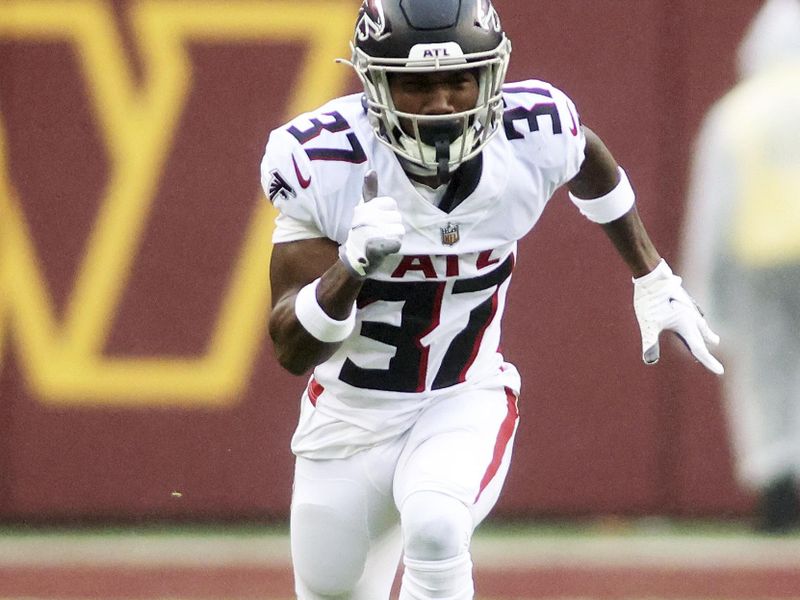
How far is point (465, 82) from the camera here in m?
3.08

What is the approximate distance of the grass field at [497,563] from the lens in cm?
455

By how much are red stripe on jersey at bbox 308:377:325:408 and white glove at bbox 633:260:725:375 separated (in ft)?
2.15

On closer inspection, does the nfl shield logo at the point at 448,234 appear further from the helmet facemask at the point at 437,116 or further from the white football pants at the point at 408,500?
the white football pants at the point at 408,500

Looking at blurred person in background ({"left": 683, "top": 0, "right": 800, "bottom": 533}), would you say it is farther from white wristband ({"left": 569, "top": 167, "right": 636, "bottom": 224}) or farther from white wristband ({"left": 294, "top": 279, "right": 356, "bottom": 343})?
white wristband ({"left": 294, "top": 279, "right": 356, "bottom": 343})

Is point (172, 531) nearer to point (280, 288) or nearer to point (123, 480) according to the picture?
point (123, 480)

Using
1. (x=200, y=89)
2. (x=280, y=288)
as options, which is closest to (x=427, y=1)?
(x=280, y=288)

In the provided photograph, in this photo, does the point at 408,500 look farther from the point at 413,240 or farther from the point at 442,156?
the point at 442,156

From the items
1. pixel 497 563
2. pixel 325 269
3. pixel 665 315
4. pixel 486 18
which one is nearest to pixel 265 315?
pixel 497 563

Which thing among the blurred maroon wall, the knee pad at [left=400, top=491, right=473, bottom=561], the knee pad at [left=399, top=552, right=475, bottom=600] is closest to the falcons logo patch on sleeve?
the knee pad at [left=400, top=491, right=473, bottom=561]

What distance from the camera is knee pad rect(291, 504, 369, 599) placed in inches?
128

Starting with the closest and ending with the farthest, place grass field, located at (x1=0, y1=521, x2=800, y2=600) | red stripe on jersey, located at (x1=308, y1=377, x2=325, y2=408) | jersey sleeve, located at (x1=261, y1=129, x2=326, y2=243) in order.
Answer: jersey sleeve, located at (x1=261, y1=129, x2=326, y2=243) → red stripe on jersey, located at (x1=308, y1=377, x2=325, y2=408) → grass field, located at (x1=0, y1=521, x2=800, y2=600)

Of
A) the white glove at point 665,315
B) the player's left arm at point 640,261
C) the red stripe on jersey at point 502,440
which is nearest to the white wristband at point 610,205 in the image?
the player's left arm at point 640,261

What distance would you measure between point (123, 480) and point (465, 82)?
2567 mm

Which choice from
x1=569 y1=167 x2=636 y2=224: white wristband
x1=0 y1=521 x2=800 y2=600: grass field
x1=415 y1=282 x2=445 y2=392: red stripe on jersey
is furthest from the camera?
x1=0 y1=521 x2=800 y2=600: grass field
